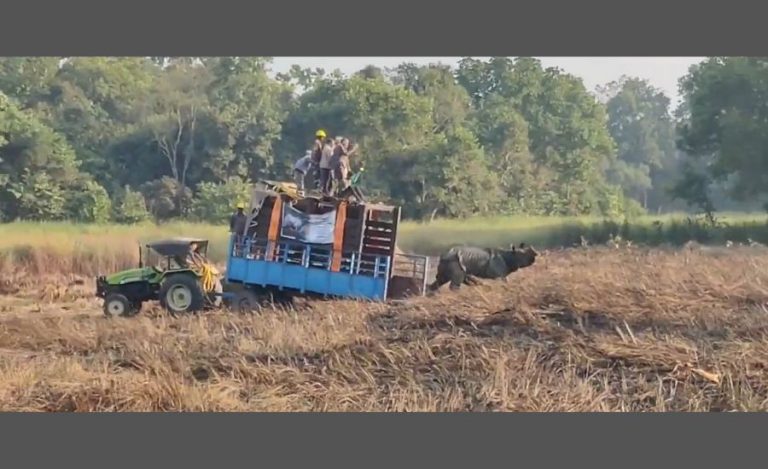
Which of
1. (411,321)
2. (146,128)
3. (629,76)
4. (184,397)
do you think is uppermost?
(629,76)

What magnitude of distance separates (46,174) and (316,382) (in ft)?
9.24

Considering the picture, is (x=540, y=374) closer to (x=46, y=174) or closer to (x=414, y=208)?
(x=414, y=208)

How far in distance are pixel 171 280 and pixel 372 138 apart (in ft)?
6.52

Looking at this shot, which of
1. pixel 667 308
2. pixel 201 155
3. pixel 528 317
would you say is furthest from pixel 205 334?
pixel 667 308

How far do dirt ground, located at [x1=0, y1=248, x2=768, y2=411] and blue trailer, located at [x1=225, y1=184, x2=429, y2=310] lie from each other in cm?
18

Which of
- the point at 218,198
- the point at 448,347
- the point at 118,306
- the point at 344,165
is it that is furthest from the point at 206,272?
the point at 448,347

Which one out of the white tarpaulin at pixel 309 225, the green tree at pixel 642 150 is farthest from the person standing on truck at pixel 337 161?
the green tree at pixel 642 150

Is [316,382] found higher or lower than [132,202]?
lower

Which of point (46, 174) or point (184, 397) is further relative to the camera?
point (46, 174)

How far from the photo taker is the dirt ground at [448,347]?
30.0ft

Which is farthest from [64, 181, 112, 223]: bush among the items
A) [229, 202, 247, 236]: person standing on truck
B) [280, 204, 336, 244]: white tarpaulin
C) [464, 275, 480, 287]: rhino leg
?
[464, 275, 480, 287]: rhino leg

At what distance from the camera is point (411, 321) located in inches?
381

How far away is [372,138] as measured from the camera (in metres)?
10.0

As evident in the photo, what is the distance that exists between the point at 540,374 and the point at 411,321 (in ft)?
3.66
